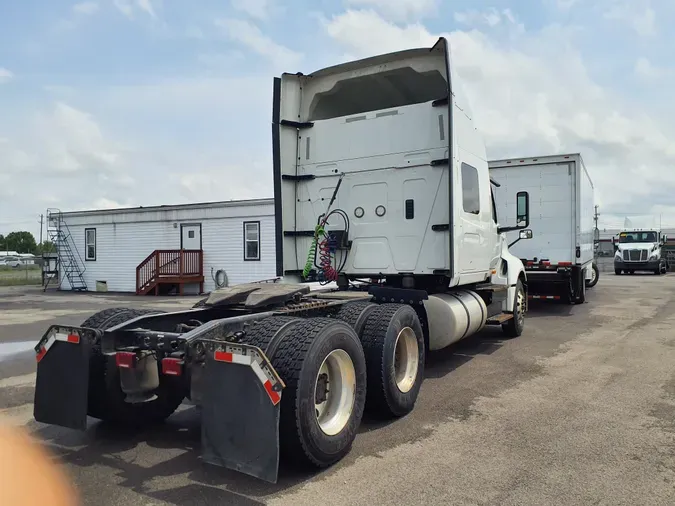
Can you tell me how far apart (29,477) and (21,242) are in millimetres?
130583

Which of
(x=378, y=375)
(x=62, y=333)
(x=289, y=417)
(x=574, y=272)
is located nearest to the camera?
(x=289, y=417)

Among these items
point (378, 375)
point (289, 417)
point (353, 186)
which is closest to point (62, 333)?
point (289, 417)

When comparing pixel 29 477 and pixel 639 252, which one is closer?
pixel 29 477

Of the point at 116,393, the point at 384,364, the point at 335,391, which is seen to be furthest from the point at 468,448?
the point at 116,393

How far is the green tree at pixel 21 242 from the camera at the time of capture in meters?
116

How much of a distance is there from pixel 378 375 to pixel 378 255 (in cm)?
241

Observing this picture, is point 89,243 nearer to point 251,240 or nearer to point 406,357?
point 251,240

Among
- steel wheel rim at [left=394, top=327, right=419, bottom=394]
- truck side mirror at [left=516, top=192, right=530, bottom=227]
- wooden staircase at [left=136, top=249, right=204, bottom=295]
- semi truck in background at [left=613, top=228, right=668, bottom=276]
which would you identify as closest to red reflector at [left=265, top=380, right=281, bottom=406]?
steel wheel rim at [left=394, top=327, right=419, bottom=394]

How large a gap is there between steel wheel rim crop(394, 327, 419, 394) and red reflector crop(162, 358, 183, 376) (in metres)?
2.51

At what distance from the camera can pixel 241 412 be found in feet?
12.2

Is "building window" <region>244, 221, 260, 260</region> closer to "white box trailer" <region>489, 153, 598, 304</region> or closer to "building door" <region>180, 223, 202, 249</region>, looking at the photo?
"building door" <region>180, 223, 202, 249</region>

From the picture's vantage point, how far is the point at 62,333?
455 centimetres

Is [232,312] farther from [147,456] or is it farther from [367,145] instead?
[367,145]

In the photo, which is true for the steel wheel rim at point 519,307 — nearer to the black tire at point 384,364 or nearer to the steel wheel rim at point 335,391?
the black tire at point 384,364
